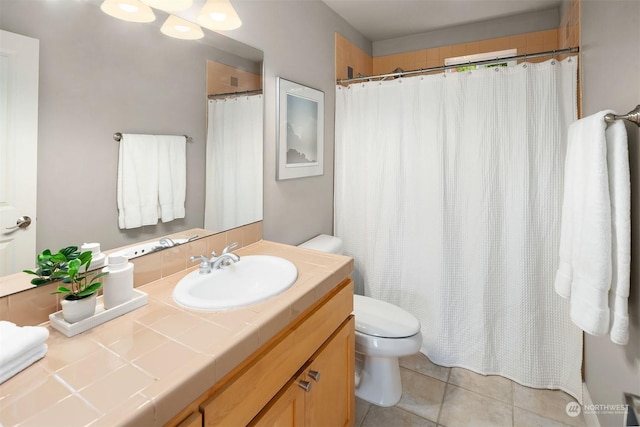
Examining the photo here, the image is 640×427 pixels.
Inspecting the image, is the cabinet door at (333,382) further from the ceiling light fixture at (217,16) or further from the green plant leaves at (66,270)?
the ceiling light fixture at (217,16)

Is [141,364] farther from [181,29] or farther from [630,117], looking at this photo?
[630,117]

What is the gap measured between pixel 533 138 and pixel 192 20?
1828mm

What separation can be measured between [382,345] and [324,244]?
2.41ft

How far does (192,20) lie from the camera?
1336 mm

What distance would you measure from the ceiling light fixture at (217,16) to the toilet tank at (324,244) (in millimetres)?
1269

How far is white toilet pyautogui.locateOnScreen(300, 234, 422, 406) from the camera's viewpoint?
5.32ft

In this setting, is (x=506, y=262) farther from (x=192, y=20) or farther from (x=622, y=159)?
(x=192, y=20)

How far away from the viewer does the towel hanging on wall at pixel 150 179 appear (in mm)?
1102

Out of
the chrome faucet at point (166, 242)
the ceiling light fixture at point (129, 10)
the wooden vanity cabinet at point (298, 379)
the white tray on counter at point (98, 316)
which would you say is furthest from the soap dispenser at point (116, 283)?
the ceiling light fixture at point (129, 10)

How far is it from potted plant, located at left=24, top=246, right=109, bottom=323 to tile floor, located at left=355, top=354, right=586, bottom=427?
4.60ft

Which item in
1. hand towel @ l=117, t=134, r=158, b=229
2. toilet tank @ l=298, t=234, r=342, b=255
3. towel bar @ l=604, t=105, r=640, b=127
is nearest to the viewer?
towel bar @ l=604, t=105, r=640, b=127

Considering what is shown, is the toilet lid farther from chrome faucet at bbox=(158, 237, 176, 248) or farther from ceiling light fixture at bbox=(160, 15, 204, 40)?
ceiling light fixture at bbox=(160, 15, 204, 40)

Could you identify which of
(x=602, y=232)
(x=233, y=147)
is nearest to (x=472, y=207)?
(x=602, y=232)

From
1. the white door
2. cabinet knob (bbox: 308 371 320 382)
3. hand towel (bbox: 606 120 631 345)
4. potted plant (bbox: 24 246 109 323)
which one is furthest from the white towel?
the white door
